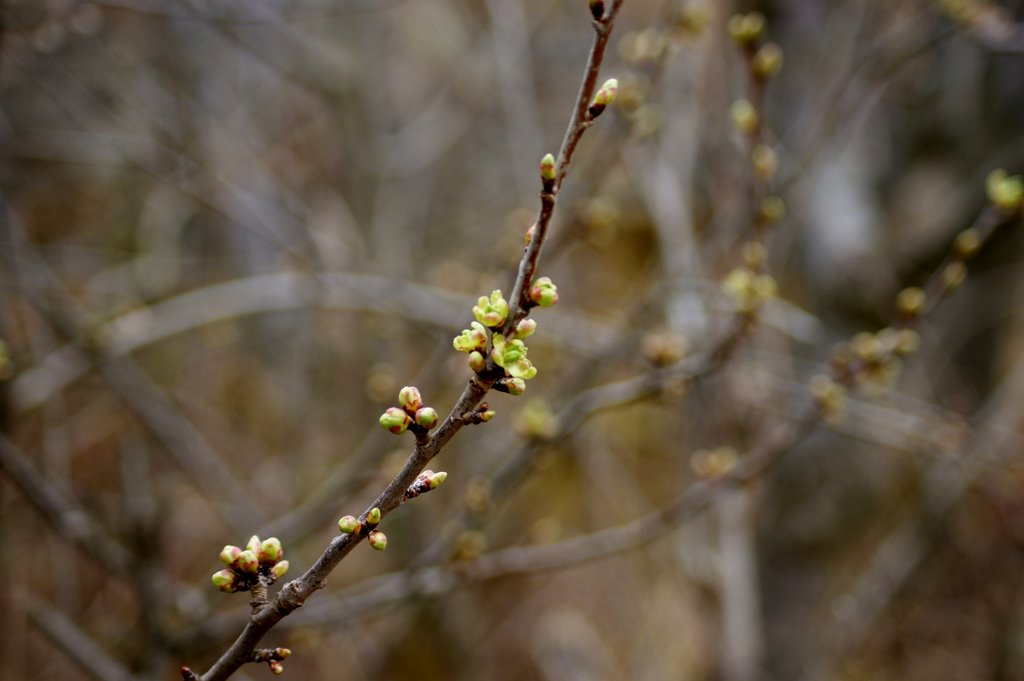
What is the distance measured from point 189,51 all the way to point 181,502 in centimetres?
245

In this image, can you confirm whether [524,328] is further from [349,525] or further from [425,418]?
[349,525]

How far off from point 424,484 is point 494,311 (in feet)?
0.70

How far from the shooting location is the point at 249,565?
25.9 inches

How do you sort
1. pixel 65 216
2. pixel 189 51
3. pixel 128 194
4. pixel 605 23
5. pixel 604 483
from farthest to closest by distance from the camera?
pixel 65 216, pixel 128 194, pixel 189 51, pixel 604 483, pixel 605 23

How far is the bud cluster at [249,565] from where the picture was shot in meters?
0.65

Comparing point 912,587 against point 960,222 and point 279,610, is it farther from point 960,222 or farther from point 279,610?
point 279,610

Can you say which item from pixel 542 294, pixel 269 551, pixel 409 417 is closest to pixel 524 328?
pixel 542 294

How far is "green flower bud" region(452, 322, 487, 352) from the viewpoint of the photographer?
584 millimetres

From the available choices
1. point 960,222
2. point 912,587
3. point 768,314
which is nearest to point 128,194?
point 768,314

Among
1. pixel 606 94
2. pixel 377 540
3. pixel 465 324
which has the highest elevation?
pixel 465 324

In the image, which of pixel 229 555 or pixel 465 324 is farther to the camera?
pixel 465 324

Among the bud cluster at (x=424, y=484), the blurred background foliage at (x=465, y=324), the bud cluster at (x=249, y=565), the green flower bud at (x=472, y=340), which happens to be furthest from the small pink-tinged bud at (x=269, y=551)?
the blurred background foliage at (x=465, y=324)

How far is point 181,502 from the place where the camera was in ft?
12.8

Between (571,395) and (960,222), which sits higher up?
(960,222)
